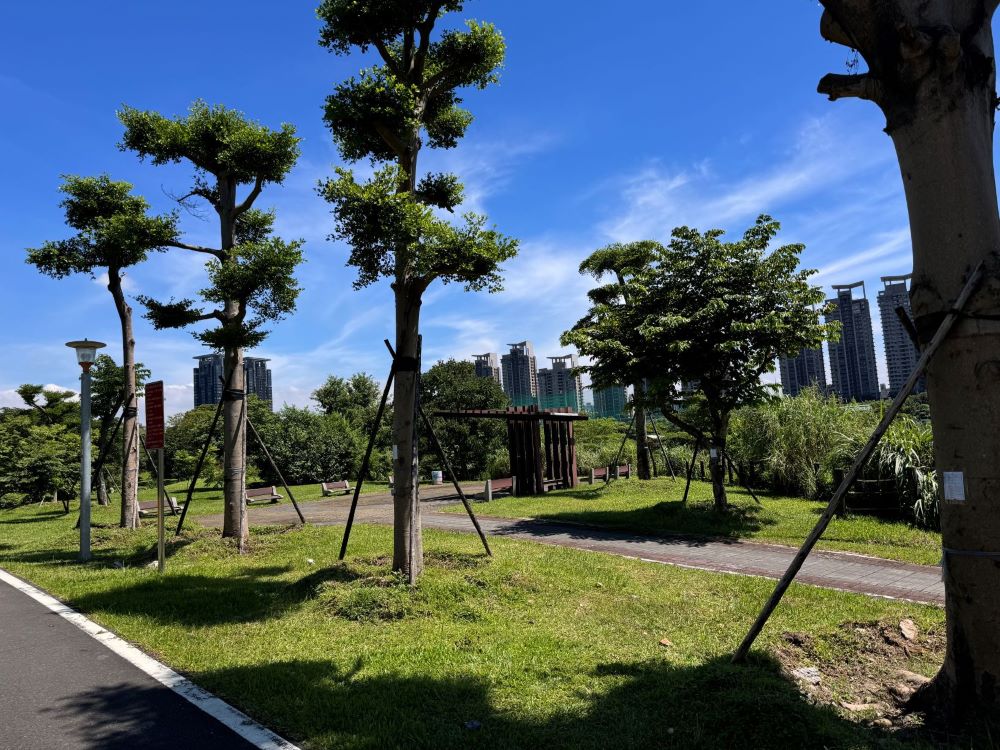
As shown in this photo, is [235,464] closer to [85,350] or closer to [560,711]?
[85,350]

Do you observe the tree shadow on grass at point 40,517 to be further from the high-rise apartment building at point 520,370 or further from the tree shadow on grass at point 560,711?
the high-rise apartment building at point 520,370

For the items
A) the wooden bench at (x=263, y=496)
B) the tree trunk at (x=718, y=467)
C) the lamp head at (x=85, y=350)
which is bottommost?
the wooden bench at (x=263, y=496)

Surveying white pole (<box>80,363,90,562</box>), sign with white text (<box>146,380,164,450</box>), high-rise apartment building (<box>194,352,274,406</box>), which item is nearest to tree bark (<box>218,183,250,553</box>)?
sign with white text (<box>146,380,164,450</box>)

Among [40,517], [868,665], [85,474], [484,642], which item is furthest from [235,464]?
[40,517]

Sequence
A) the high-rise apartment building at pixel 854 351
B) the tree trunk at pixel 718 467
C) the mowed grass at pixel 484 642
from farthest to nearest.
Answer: the high-rise apartment building at pixel 854 351 < the tree trunk at pixel 718 467 < the mowed grass at pixel 484 642

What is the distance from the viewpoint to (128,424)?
46.5ft

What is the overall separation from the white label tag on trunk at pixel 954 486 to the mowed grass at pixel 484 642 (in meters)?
1.43

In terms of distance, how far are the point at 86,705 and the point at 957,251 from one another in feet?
21.3

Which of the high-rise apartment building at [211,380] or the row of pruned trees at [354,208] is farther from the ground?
the high-rise apartment building at [211,380]

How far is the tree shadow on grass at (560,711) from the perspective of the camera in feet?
11.3

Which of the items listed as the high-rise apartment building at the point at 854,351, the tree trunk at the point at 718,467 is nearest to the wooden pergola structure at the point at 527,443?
the tree trunk at the point at 718,467

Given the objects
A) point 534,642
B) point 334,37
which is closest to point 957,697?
point 534,642

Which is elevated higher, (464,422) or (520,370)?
(520,370)

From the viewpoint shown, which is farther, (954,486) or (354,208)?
(354,208)
